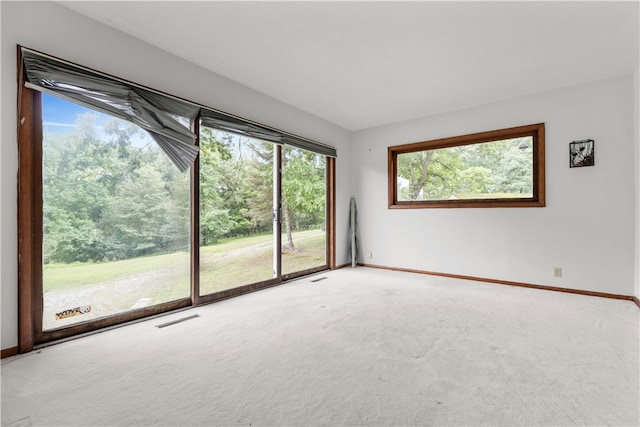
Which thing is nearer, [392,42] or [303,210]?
[392,42]

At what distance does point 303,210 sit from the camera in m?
4.47

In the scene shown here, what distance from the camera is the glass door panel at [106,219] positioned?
7.13 feet

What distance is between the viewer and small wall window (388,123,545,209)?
12.5 feet

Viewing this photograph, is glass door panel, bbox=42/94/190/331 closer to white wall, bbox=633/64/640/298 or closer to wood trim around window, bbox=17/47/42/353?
wood trim around window, bbox=17/47/42/353

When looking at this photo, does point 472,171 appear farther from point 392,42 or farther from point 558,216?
point 392,42

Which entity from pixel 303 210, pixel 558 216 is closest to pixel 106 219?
pixel 303 210

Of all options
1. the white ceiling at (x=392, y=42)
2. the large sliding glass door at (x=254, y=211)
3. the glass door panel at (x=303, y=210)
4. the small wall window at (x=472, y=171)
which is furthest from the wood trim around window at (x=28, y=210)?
the small wall window at (x=472, y=171)

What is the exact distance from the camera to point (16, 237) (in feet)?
6.46

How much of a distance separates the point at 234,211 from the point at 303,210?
131 centimetres

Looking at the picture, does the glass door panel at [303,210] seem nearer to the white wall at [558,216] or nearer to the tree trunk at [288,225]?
the tree trunk at [288,225]

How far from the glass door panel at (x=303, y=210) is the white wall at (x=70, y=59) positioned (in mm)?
1104

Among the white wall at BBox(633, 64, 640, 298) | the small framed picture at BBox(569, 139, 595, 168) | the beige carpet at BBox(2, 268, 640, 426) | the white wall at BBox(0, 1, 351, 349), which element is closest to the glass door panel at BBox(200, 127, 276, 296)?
the white wall at BBox(0, 1, 351, 349)

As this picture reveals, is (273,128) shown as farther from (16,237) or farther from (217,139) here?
(16,237)

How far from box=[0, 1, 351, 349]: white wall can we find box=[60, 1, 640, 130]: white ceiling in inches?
4.2
